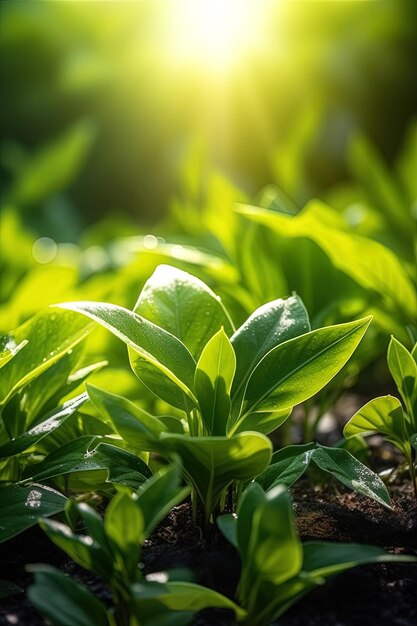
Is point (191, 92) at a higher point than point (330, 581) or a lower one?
higher

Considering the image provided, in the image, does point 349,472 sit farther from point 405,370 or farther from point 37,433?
point 37,433

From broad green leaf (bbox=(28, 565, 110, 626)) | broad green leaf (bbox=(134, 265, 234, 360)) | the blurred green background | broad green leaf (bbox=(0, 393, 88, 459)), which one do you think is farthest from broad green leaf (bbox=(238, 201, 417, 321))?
the blurred green background

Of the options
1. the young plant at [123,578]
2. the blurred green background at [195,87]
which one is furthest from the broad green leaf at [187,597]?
the blurred green background at [195,87]

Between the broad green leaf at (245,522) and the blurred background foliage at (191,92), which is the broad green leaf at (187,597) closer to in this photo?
the broad green leaf at (245,522)

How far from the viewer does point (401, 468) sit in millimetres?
1236

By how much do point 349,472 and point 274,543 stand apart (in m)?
0.24

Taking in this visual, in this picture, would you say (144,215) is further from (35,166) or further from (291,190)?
(291,190)

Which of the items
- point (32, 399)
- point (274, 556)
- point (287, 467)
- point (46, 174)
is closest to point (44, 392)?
point (32, 399)

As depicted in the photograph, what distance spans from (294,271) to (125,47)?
2563mm

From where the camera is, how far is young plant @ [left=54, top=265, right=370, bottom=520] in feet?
2.82

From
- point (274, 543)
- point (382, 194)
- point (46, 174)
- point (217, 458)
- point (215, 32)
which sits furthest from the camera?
point (215, 32)

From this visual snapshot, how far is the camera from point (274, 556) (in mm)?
742

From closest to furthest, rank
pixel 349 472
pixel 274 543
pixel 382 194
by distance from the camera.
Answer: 1. pixel 274 543
2. pixel 349 472
3. pixel 382 194

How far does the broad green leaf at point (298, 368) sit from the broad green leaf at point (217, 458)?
101 mm
